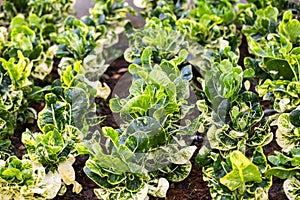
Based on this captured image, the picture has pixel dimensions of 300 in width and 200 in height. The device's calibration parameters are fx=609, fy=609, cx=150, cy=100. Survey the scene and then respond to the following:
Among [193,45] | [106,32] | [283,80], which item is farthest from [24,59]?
[283,80]

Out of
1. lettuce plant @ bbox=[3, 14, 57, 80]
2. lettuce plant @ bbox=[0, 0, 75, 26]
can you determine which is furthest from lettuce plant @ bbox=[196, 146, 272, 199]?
lettuce plant @ bbox=[0, 0, 75, 26]

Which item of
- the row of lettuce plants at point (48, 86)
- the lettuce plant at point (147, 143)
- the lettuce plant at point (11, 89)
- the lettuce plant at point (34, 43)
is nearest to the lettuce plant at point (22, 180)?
the row of lettuce plants at point (48, 86)

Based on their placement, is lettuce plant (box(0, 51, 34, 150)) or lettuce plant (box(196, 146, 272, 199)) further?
lettuce plant (box(0, 51, 34, 150))

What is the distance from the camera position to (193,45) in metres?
2.57

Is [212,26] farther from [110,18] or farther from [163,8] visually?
[110,18]

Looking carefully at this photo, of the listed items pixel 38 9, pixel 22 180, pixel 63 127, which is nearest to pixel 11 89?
pixel 63 127

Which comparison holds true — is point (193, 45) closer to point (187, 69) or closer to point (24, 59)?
point (187, 69)

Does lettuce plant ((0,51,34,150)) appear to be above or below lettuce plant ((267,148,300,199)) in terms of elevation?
above

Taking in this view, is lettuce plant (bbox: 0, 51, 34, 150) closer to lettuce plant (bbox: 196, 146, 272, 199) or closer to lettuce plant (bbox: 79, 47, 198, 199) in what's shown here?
lettuce plant (bbox: 79, 47, 198, 199)

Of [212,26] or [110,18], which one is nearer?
[212,26]

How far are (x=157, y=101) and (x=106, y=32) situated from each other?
0.80 metres

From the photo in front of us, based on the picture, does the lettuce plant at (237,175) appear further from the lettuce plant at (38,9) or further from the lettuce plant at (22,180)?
the lettuce plant at (38,9)

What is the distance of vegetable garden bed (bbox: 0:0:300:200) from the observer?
191cm

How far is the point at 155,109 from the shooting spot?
6.59ft
